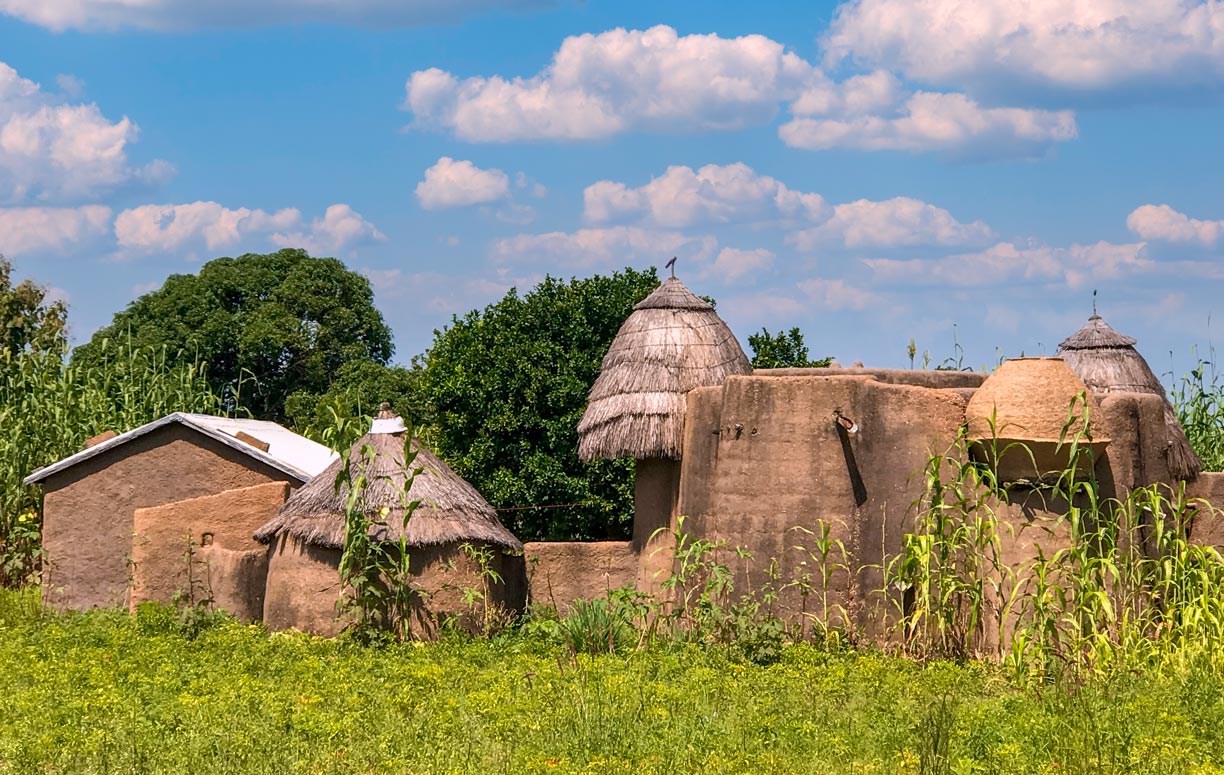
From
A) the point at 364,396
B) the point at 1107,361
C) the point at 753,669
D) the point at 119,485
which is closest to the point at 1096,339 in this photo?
the point at 1107,361

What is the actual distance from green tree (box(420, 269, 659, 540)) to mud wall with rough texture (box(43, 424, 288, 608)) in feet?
14.5

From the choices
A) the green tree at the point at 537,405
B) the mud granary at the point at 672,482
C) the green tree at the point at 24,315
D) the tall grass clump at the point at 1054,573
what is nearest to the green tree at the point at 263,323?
the green tree at the point at 24,315

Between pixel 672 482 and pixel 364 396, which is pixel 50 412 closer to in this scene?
pixel 672 482

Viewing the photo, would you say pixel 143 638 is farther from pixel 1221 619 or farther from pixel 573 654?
pixel 1221 619

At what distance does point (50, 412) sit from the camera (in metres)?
16.6

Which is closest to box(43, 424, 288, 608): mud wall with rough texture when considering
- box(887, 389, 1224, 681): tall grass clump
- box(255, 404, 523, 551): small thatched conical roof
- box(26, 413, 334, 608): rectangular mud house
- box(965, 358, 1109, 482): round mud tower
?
box(26, 413, 334, 608): rectangular mud house

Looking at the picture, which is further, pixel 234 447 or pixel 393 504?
pixel 234 447

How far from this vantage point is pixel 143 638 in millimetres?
11016

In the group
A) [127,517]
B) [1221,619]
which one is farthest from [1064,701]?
[127,517]

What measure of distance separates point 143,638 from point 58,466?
3551 mm

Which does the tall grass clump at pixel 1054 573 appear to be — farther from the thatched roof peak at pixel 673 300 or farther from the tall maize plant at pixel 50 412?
the tall maize plant at pixel 50 412

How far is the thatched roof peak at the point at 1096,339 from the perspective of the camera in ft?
49.6

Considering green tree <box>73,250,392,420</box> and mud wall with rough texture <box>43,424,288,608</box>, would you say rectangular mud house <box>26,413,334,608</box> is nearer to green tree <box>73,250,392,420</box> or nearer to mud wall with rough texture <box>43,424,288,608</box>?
mud wall with rough texture <box>43,424,288,608</box>

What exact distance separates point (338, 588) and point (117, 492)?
358cm
